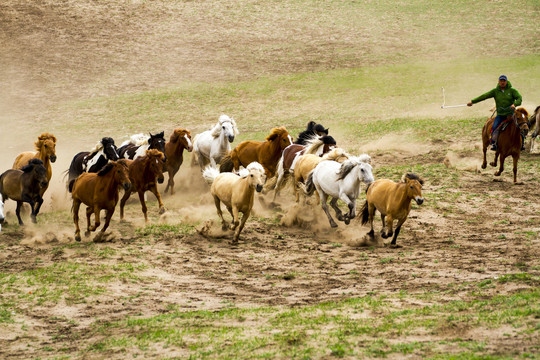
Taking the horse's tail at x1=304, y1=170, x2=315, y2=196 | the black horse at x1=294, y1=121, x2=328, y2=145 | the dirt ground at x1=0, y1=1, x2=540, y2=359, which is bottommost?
the dirt ground at x1=0, y1=1, x2=540, y2=359

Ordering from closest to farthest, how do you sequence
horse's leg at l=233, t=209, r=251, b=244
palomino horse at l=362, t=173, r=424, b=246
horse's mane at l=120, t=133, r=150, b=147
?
palomino horse at l=362, t=173, r=424, b=246, horse's leg at l=233, t=209, r=251, b=244, horse's mane at l=120, t=133, r=150, b=147

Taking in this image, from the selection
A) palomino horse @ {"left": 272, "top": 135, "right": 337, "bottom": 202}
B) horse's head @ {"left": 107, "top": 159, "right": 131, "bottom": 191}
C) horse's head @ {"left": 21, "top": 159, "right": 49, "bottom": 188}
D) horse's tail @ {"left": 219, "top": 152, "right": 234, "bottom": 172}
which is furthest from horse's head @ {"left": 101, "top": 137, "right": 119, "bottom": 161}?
palomino horse @ {"left": 272, "top": 135, "right": 337, "bottom": 202}

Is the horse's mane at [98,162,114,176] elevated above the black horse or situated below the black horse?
below

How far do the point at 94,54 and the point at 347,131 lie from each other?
20392mm

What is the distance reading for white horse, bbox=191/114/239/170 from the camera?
18.2m

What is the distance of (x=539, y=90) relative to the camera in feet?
101

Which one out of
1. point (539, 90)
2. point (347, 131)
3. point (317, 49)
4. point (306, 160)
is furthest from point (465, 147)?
point (317, 49)

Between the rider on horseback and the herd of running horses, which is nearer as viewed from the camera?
the herd of running horses

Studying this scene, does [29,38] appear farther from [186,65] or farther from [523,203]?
[523,203]

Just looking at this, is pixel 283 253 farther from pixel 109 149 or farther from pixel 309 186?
pixel 109 149

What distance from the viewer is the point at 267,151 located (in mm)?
17328

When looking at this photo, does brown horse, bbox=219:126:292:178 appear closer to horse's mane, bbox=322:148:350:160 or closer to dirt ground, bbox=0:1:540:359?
dirt ground, bbox=0:1:540:359

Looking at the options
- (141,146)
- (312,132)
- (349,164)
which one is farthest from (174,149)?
(349,164)

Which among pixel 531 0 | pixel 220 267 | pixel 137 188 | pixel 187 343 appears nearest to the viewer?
pixel 187 343
